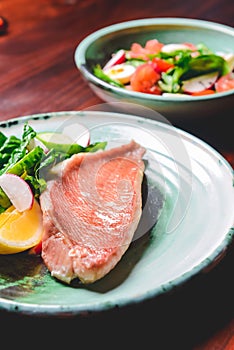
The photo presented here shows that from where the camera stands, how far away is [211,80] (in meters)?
1.78

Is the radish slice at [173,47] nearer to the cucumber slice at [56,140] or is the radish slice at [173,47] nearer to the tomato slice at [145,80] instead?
the tomato slice at [145,80]

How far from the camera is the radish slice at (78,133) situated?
4.49ft

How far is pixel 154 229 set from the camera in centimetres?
115

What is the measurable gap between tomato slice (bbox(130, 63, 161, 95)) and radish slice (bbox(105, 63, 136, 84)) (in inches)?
1.9

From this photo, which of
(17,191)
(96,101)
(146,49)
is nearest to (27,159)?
(17,191)

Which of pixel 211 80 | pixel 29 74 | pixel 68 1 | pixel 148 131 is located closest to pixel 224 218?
pixel 148 131

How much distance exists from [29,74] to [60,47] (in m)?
0.30

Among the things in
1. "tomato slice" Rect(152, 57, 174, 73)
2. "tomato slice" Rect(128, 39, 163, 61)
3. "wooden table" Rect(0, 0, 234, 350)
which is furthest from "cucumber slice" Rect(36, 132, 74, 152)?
"tomato slice" Rect(128, 39, 163, 61)

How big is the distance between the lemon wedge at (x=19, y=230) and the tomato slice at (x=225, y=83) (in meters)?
0.86

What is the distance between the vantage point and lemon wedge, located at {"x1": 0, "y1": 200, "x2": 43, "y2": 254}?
1.04 metres

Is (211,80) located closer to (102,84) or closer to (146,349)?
(102,84)

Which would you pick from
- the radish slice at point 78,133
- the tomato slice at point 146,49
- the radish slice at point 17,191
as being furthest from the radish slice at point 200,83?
the radish slice at point 17,191

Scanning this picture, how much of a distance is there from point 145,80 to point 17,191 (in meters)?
0.77

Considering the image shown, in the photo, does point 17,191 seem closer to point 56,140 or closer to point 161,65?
point 56,140
